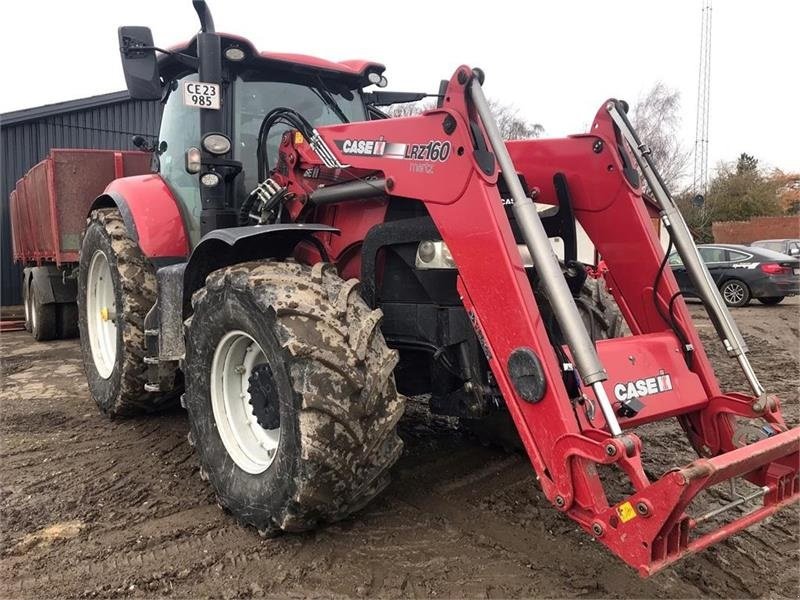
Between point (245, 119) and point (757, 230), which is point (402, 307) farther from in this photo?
point (757, 230)

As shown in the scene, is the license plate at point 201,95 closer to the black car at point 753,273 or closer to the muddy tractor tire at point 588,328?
the muddy tractor tire at point 588,328

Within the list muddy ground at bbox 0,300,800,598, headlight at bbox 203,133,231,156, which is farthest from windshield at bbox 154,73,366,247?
muddy ground at bbox 0,300,800,598

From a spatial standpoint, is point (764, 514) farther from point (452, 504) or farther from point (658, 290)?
point (452, 504)

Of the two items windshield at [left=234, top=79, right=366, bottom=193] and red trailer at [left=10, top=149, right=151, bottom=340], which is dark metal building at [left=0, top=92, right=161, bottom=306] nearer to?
red trailer at [left=10, top=149, right=151, bottom=340]

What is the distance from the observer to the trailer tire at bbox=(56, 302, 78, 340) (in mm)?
9117

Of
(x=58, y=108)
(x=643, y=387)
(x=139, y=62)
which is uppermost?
(x=58, y=108)

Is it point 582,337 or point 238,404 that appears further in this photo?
point 238,404

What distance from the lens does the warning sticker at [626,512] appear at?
6.74ft

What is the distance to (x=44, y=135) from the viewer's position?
13.2 metres

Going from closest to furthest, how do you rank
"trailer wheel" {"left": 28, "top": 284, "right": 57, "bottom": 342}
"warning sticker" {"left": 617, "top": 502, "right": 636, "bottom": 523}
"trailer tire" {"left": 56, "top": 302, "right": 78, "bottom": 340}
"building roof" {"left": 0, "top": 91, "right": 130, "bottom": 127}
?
"warning sticker" {"left": 617, "top": 502, "right": 636, "bottom": 523} < "trailer wheel" {"left": 28, "top": 284, "right": 57, "bottom": 342} < "trailer tire" {"left": 56, "top": 302, "right": 78, "bottom": 340} < "building roof" {"left": 0, "top": 91, "right": 130, "bottom": 127}

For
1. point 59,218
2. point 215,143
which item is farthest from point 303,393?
point 59,218

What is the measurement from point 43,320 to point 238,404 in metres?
7.18

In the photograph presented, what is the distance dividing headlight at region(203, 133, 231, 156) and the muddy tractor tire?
2.15 metres

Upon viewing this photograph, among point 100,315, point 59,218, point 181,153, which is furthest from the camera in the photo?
point 59,218
